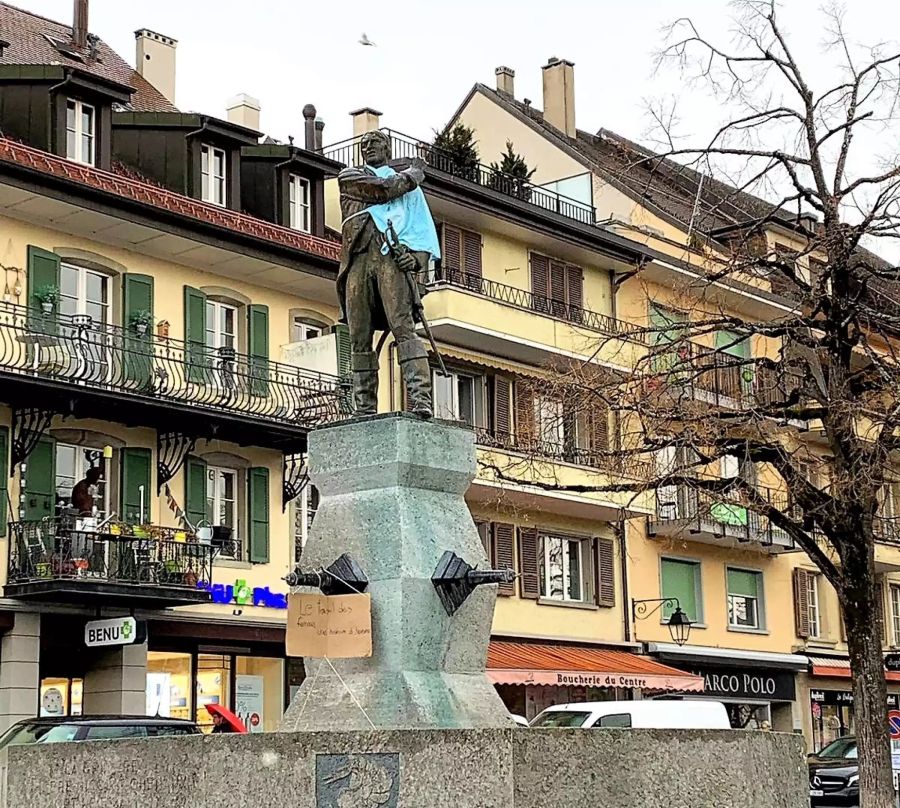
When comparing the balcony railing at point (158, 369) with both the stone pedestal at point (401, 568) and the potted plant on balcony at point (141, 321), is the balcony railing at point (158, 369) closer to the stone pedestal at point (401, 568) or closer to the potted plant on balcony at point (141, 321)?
the potted plant on balcony at point (141, 321)

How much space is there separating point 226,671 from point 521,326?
9895mm

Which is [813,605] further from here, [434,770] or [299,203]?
[434,770]

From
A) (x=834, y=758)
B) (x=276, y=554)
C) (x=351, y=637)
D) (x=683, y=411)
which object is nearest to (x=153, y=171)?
(x=276, y=554)

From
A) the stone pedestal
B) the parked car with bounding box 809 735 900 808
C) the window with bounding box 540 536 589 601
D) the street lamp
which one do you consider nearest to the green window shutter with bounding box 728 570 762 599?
the street lamp

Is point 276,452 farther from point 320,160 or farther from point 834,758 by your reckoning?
point 834,758

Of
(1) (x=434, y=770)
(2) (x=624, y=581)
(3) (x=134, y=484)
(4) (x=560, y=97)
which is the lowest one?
(1) (x=434, y=770)

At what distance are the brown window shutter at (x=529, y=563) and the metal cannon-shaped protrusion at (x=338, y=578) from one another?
23.8m

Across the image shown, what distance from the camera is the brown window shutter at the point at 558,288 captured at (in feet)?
119

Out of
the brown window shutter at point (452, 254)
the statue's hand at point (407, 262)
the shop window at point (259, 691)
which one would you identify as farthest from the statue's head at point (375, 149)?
the brown window shutter at point (452, 254)

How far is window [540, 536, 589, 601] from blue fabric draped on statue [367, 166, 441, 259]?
2425 cm

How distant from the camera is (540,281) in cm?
3634

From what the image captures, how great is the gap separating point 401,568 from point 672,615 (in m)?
27.7

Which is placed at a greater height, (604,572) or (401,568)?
(604,572)

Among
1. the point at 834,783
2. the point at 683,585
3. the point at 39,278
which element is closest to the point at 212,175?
the point at 39,278
